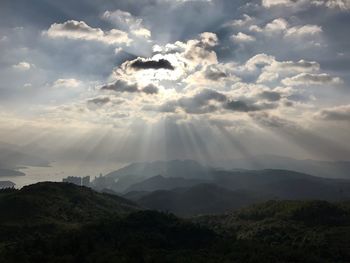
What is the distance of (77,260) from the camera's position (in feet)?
586

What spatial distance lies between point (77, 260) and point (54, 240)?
1001 inches

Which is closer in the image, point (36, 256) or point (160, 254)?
point (36, 256)

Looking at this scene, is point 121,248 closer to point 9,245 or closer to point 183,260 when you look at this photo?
point 183,260

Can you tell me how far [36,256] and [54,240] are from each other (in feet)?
88.6

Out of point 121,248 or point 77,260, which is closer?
point 77,260

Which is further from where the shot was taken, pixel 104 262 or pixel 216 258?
pixel 216 258

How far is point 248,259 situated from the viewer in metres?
190

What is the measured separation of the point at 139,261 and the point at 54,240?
46966 millimetres

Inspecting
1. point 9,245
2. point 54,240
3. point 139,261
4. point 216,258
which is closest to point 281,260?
point 216,258

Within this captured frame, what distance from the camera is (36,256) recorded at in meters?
172

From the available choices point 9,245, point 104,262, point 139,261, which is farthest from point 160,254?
point 9,245

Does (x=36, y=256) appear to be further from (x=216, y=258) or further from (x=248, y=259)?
(x=248, y=259)

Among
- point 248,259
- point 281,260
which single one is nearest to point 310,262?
point 281,260

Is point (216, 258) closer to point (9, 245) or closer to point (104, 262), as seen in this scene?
point (104, 262)
